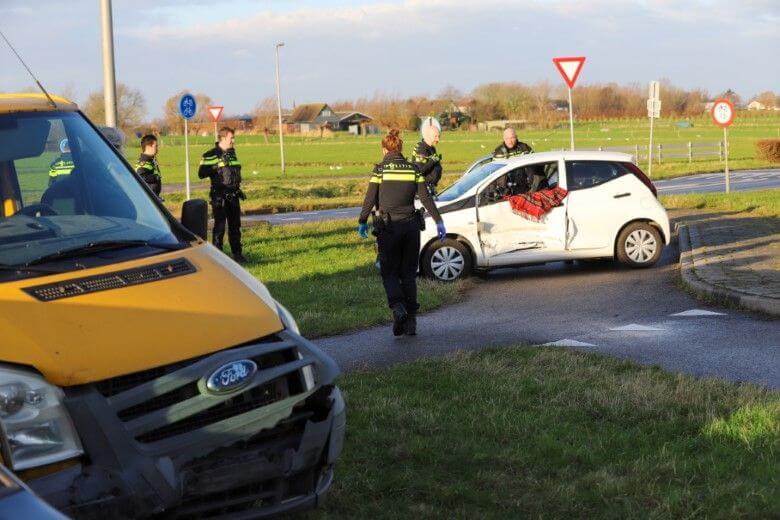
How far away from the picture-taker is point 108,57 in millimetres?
17062

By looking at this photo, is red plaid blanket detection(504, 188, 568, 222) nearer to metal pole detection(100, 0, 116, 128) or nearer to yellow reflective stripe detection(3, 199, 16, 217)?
metal pole detection(100, 0, 116, 128)

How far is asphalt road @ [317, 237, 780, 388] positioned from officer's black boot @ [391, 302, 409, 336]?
4.1 inches

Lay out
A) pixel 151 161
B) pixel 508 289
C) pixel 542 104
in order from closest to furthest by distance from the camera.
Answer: pixel 508 289 → pixel 151 161 → pixel 542 104

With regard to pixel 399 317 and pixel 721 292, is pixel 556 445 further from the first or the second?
pixel 721 292

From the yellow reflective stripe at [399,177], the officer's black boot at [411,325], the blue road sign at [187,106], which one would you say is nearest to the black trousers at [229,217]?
the yellow reflective stripe at [399,177]

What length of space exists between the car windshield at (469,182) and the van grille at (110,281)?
10.9 metres

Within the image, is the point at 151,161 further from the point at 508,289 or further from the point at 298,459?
the point at 298,459

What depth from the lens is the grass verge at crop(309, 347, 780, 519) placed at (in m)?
5.42

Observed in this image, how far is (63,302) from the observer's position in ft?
14.1

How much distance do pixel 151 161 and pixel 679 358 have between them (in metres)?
10.2

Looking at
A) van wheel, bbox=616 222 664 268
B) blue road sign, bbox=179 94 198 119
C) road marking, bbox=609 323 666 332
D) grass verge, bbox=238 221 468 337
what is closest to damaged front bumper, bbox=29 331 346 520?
grass verge, bbox=238 221 468 337

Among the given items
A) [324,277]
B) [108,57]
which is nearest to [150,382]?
[324,277]

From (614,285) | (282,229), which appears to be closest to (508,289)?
(614,285)

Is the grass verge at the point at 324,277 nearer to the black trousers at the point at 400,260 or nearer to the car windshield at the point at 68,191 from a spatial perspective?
the black trousers at the point at 400,260
